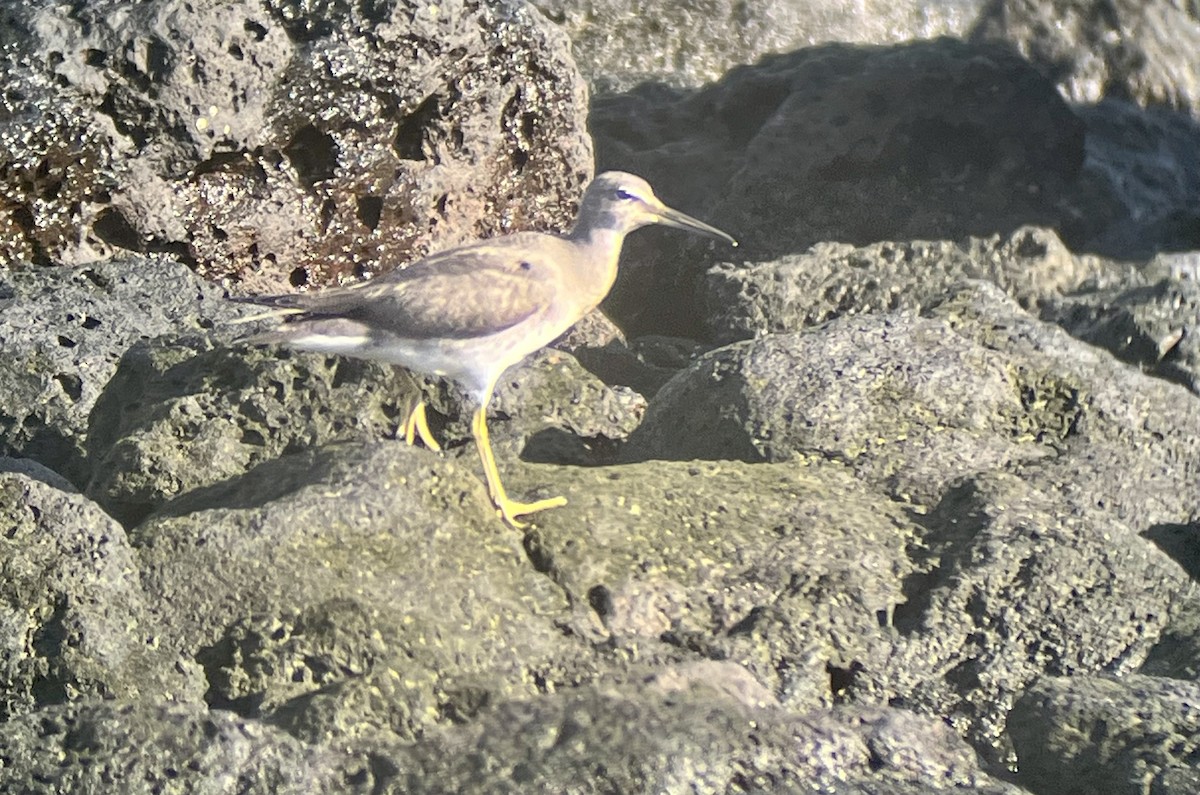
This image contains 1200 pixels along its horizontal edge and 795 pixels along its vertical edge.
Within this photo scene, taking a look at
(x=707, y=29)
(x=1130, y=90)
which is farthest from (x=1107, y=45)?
(x=707, y=29)

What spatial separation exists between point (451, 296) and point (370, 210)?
6.72 feet

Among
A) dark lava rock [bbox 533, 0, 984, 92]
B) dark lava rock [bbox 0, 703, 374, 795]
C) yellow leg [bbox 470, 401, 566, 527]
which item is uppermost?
dark lava rock [bbox 533, 0, 984, 92]

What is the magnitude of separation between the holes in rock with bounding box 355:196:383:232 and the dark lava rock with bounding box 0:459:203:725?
323cm

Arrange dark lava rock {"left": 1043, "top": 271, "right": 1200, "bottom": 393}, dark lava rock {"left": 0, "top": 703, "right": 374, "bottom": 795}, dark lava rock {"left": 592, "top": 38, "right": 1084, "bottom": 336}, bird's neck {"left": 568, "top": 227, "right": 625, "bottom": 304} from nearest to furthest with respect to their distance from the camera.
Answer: dark lava rock {"left": 0, "top": 703, "right": 374, "bottom": 795}, bird's neck {"left": 568, "top": 227, "right": 625, "bottom": 304}, dark lava rock {"left": 1043, "top": 271, "right": 1200, "bottom": 393}, dark lava rock {"left": 592, "top": 38, "right": 1084, "bottom": 336}

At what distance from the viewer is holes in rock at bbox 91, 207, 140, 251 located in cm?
699

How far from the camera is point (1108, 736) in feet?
14.4

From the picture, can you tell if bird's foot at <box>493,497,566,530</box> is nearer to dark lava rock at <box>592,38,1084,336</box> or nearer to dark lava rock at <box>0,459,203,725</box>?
dark lava rock at <box>0,459,203,725</box>

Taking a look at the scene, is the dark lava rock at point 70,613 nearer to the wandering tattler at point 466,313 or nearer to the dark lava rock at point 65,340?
the wandering tattler at point 466,313

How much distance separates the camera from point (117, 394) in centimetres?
570

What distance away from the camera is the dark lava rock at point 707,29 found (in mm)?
11078

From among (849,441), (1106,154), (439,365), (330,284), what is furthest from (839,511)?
(1106,154)

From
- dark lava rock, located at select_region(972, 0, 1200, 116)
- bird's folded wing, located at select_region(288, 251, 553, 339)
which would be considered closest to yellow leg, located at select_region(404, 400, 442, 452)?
bird's folded wing, located at select_region(288, 251, 553, 339)

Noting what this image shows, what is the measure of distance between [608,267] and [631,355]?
1.44 m

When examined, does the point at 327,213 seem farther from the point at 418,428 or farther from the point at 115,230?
the point at 418,428
